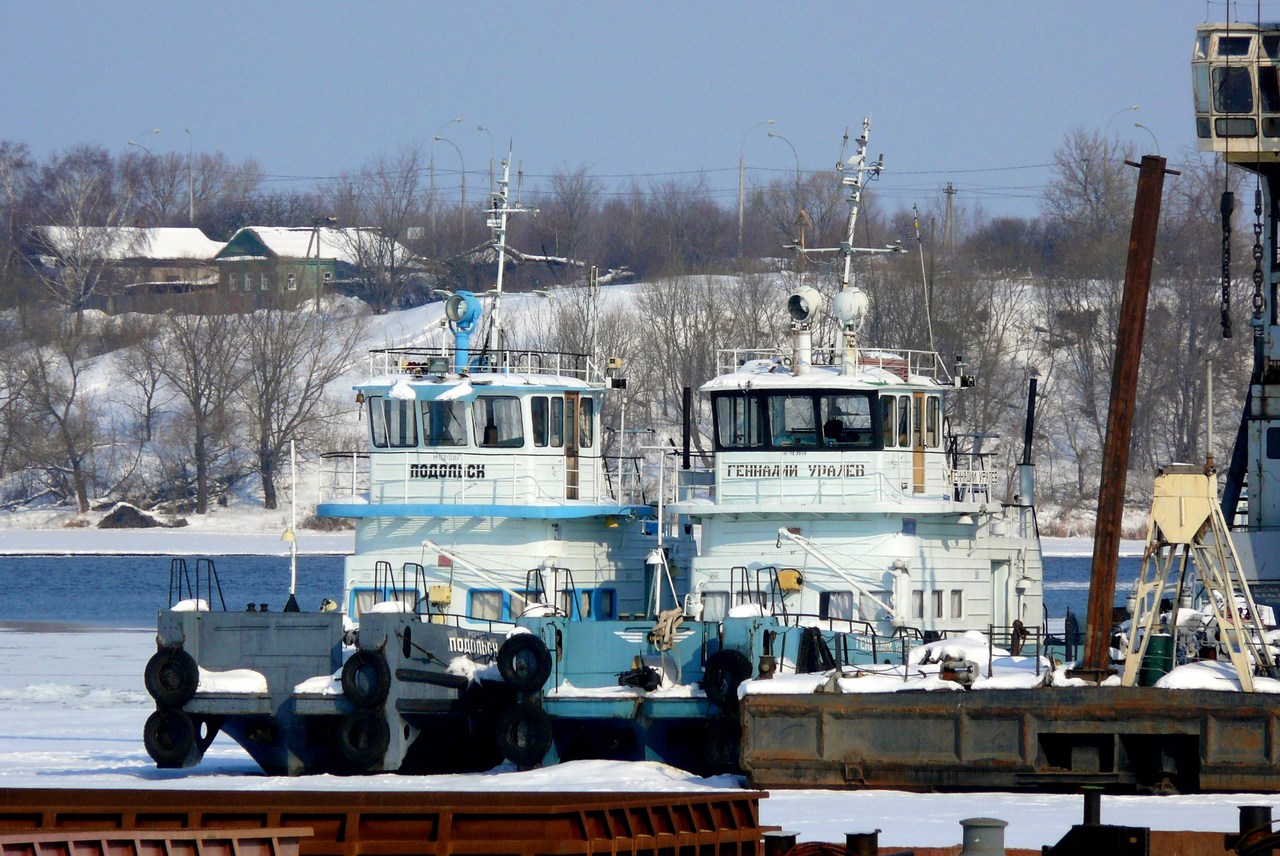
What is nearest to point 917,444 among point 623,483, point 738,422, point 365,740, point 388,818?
point 738,422

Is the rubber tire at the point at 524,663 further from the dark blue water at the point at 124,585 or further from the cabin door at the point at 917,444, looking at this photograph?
the dark blue water at the point at 124,585

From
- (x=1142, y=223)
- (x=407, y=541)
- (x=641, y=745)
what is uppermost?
(x=1142, y=223)

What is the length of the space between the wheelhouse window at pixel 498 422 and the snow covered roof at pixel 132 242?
8402 centimetres

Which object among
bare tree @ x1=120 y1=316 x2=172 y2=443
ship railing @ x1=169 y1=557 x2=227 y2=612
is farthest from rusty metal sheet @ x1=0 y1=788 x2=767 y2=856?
bare tree @ x1=120 y1=316 x2=172 y2=443

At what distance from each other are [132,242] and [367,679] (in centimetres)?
10051

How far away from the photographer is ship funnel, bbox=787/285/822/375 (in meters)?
29.2

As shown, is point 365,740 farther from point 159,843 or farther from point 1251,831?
point 1251,831

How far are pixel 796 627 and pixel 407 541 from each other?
635cm

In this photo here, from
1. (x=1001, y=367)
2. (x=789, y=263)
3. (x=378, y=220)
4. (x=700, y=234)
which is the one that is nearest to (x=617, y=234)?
(x=700, y=234)

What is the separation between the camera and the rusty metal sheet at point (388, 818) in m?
15.4

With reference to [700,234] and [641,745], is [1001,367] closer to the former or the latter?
[700,234]

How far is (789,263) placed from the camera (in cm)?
9562

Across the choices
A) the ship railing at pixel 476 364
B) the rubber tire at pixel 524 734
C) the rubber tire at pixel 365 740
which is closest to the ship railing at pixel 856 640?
the rubber tire at pixel 524 734

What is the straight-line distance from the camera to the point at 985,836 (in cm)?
1605
